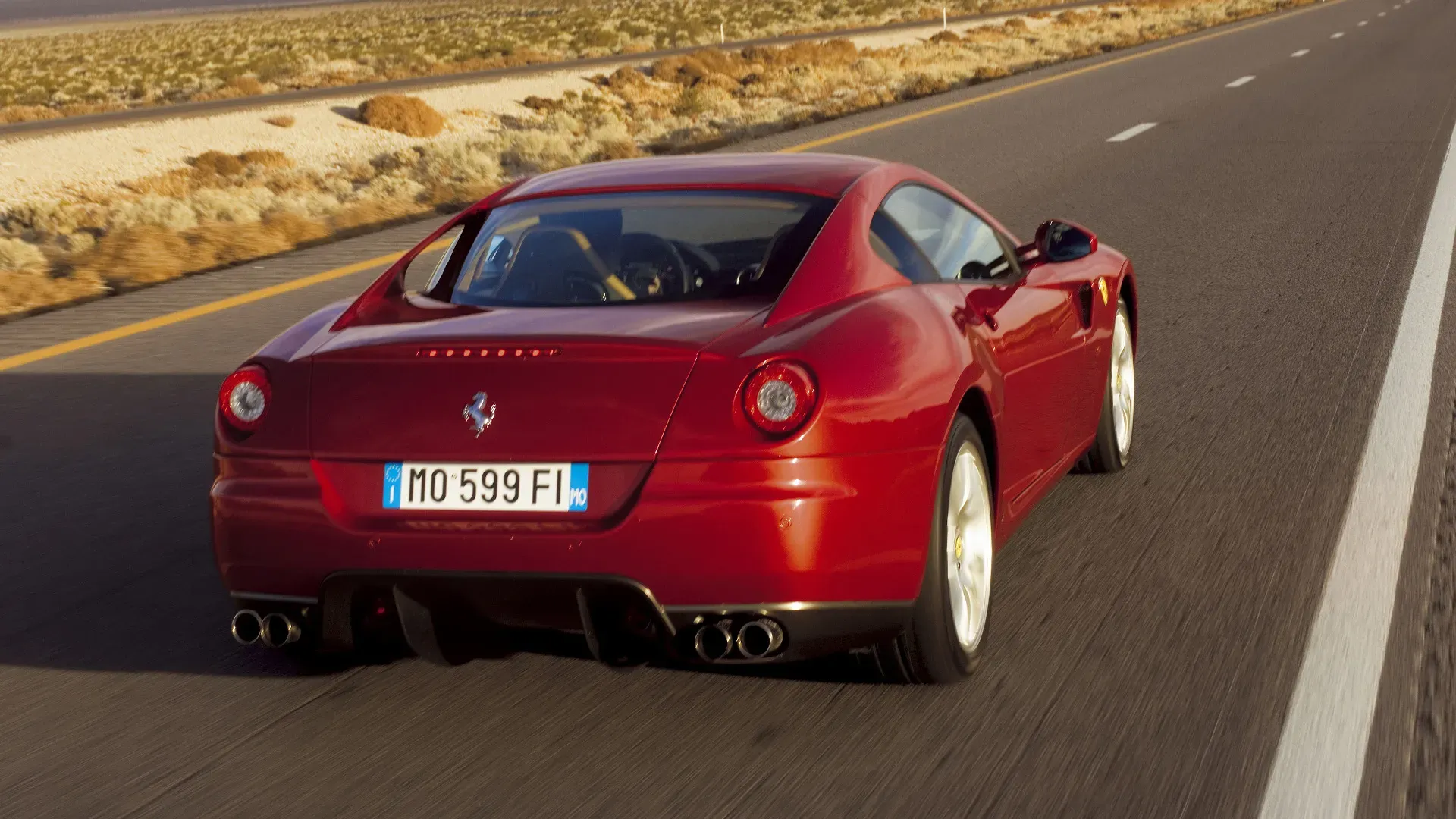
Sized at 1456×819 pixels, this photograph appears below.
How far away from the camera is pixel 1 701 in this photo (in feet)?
14.8

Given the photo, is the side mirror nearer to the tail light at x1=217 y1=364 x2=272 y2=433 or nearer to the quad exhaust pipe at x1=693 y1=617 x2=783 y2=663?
the quad exhaust pipe at x1=693 y1=617 x2=783 y2=663

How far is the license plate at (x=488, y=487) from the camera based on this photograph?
12.7ft

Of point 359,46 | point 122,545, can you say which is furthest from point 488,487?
point 359,46

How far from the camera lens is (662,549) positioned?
3.83 m

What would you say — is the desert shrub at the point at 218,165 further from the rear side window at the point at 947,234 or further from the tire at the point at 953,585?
the tire at the point at 953,585

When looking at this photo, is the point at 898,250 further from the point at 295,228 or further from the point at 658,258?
the point at 295,228

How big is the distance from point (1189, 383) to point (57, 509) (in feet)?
15.3

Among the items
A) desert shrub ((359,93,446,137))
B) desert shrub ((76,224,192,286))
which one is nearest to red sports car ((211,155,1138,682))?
desert shrub ((76,224,192,286))

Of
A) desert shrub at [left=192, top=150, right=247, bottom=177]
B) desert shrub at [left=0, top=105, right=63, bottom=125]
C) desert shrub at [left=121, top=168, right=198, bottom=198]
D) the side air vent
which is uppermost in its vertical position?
the side air vent

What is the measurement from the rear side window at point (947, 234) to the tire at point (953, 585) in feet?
2.19

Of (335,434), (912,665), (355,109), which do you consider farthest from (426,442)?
(355,109)

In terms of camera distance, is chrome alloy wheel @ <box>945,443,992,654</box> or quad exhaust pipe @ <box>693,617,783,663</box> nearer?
quad exhaust pipe @ <box>693,617,783,663</box>

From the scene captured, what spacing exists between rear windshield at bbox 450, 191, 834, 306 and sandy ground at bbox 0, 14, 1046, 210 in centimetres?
2077

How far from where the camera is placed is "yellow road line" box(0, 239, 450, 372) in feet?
31.5
